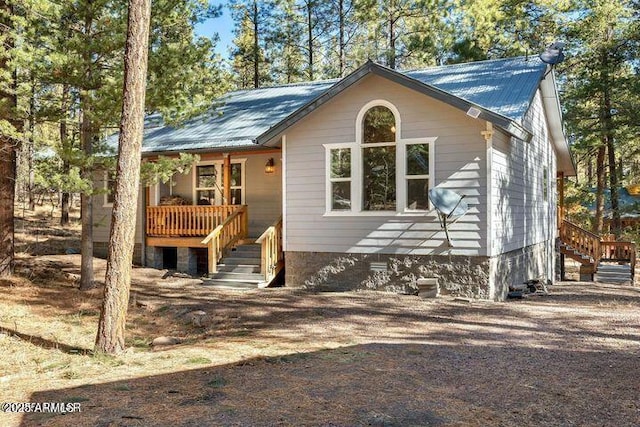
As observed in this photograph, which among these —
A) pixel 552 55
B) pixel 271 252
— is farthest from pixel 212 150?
pixel 552 55

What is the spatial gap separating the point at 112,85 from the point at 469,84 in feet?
26.8

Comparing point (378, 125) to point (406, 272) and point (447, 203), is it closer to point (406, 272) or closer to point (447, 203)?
point (447, 203)

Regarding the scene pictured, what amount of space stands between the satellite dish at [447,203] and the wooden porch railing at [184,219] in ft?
18.5

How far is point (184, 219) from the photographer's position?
13750mm

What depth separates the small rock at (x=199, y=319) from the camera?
316 inches

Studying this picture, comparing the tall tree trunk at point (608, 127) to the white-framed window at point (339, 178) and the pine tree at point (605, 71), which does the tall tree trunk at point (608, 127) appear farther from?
the white-framed window at point (339, 178)

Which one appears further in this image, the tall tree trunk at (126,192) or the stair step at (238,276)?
the stair step at (238,276)

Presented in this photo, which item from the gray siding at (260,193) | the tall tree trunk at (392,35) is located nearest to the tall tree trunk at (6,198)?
the gray siding at (260,193)

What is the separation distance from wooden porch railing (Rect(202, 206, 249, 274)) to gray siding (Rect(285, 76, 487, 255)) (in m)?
1.91

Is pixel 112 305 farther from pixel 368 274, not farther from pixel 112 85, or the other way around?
pixel 368 274

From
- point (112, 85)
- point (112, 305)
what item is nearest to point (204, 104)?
point (112, 85)

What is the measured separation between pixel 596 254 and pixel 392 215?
→ 9945 millimetres

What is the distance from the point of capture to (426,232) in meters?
10.2

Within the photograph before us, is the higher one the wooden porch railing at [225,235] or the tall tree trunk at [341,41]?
the tall tree trunk at [341,41]
